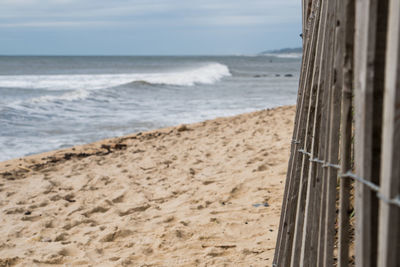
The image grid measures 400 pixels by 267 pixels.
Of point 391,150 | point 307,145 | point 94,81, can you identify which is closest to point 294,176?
point 307,145

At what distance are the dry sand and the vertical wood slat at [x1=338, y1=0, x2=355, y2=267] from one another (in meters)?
1.43

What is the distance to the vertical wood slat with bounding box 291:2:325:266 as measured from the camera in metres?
2.03

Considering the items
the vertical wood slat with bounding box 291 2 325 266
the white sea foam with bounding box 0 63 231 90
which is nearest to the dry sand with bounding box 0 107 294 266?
the vertical wood slat with bounding box 291 2 325 266

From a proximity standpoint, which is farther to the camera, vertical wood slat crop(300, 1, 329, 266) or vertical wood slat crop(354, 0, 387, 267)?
vertical wood slat crop(300, 1, 329, 266)

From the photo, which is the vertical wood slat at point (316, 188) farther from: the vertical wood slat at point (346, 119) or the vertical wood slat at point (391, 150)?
the vertical wood slat at point (391, 150)

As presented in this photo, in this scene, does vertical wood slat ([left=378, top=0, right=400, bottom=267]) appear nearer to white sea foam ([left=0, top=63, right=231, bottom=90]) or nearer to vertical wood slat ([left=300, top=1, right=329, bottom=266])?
vertical wood slat ([left=300, top=1, right=329, bottom=266])

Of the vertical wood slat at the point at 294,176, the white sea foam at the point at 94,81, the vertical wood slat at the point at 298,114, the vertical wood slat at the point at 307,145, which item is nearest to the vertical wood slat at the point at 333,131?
the vertical wood slat at the point at 307,145

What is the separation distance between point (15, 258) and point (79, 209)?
1.20 metres

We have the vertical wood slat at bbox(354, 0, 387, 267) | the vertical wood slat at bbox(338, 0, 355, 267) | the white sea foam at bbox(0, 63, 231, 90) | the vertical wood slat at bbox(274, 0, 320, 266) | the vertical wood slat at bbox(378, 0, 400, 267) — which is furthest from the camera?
the white sea foam at bbox(0, 63, 231, 90)

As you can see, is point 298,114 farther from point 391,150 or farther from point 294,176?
point 391,150

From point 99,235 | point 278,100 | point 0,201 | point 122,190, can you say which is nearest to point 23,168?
point 0,201

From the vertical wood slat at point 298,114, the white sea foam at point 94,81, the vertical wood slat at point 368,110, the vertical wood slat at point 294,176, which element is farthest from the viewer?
the white sea foam at point 94,81

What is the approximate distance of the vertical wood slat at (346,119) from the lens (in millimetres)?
1622

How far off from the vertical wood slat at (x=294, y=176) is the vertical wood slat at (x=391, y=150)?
3.22ft
